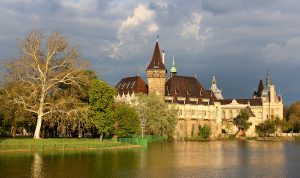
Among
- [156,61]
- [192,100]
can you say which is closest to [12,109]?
[156,61]

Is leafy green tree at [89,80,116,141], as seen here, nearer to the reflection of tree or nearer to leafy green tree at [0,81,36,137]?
leafy green tree at [0,81,36,137]

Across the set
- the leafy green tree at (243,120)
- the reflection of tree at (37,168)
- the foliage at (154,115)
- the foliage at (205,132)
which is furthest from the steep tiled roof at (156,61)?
the reflection of tree at (37,168)

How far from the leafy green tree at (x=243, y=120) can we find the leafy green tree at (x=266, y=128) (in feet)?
12.5

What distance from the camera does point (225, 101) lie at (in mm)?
158500

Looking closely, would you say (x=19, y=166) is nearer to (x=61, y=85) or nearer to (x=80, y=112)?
(x=80, y=112)

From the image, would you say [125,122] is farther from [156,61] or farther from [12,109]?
[156,61]

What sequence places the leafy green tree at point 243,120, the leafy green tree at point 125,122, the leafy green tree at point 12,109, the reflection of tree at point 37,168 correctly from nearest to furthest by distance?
the reflection of tree at point 37,168
the leafy green tree at point 12,109
the leafy green tree at point 125,122
the leafy green tree at point 243,120

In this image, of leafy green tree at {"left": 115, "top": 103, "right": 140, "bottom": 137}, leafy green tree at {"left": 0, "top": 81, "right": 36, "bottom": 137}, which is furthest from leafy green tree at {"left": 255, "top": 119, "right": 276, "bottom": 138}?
leafy green tree at {"left": 0, "top": 81, "right": 36, "bottom": 137}

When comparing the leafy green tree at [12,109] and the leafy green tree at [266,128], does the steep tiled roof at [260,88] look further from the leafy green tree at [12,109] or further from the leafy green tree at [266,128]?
the leafy green tree at [12,109]

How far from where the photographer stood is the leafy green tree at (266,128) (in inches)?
5236

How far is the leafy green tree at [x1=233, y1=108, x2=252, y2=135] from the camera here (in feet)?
457

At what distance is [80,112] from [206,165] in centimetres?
2674

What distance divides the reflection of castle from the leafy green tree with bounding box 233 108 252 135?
2.75 m

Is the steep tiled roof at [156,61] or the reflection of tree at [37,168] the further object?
the steep tiled roof at [156,61]
